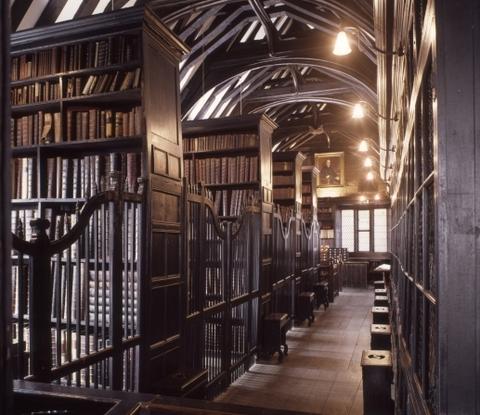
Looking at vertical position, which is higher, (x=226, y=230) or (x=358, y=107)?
(x=358, y=107)

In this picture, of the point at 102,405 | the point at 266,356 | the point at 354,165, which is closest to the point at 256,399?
the point at 266,356

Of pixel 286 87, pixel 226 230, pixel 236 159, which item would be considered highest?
pixel 286 87

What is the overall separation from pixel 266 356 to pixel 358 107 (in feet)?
11.9

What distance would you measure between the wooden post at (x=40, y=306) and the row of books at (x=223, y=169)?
4396 millimetres

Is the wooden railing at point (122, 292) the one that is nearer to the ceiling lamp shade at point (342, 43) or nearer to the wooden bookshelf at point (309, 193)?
the ceiling lamp shade at point (342, 43)

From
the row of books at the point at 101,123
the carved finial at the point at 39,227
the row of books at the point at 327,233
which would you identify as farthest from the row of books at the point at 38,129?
the row of books at the point at 327,233

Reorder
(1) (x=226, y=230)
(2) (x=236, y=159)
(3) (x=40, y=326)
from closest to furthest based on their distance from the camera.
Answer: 1. (3) (x=40, y=326)
2. (1) (x=226, y=230)
3. (2) (x=236, y=159)

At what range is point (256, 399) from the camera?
431 centimetres

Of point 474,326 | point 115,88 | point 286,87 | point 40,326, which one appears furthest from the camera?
point 286,87

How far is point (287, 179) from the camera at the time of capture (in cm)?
911

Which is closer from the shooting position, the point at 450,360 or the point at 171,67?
the point at 450,360

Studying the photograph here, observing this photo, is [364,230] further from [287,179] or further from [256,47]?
[256,47]

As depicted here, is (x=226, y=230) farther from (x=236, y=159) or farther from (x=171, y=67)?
(x=236, y=159)

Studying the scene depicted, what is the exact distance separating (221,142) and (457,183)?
5682 mm
